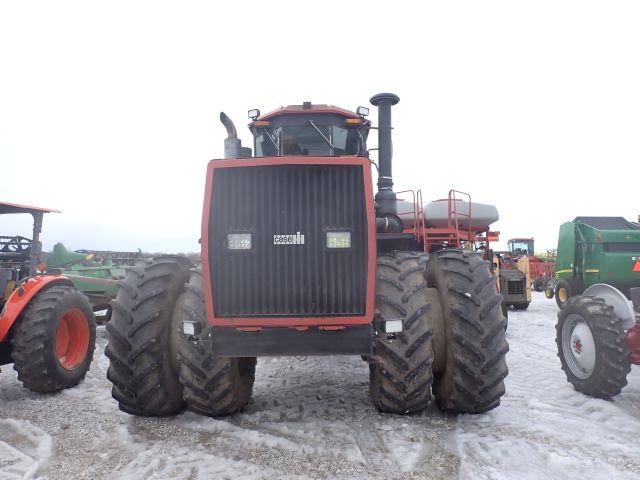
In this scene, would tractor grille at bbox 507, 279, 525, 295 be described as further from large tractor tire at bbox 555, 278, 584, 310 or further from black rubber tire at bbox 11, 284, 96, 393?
black rubber tire at bbox 11, 284, 96, 393

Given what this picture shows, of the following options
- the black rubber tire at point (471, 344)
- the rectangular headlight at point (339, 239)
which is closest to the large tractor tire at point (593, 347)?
the black rubber tire at point (471, 344)

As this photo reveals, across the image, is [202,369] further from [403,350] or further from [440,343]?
[440,343]

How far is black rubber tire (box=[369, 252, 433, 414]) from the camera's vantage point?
368 centimetres

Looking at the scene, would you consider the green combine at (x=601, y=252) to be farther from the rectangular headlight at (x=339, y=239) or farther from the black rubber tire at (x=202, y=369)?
the black rubber tire at (x=202, y=369)

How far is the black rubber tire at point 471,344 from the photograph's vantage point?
12.5 feet

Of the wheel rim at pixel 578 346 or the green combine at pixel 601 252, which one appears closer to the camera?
the wheel rim at pixel 578 346

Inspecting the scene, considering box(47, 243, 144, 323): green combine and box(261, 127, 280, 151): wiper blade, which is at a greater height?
box(261, 127, 280, 151): wiper blade

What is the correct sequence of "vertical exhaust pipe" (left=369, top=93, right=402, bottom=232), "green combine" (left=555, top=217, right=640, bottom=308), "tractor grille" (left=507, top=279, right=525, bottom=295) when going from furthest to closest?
1. "tractor grille" (left=507, top=279, right=525, bottom=295)
2. "green combine" (left=555, top=217, right=640, bottom=308)
3. "vertical exhaust pipe" (left=369, top=93, right=402, bottom=232)

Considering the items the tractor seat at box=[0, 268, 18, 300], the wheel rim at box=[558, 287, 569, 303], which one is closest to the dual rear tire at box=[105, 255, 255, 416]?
the tractor seat at box=[0, 268, 18, 300]

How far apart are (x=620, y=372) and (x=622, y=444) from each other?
1263 mm

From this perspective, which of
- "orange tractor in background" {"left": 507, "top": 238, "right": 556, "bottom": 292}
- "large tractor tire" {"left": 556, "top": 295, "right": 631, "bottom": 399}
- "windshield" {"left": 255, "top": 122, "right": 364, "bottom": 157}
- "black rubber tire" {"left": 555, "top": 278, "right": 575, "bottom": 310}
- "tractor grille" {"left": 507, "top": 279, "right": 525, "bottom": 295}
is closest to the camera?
"large tractor tire" {"left": 556, "top": 295, "right": 631, "bottom": 399}

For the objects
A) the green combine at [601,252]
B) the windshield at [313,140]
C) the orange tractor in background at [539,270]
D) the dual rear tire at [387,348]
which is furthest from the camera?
the orange tractor in background at [539,270]

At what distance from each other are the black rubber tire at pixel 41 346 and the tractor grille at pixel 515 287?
10.8 meters

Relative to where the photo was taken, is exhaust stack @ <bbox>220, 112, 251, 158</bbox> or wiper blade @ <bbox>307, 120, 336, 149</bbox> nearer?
exhaust stack @ <bbox>220, 112, 251, 158</bbox>
